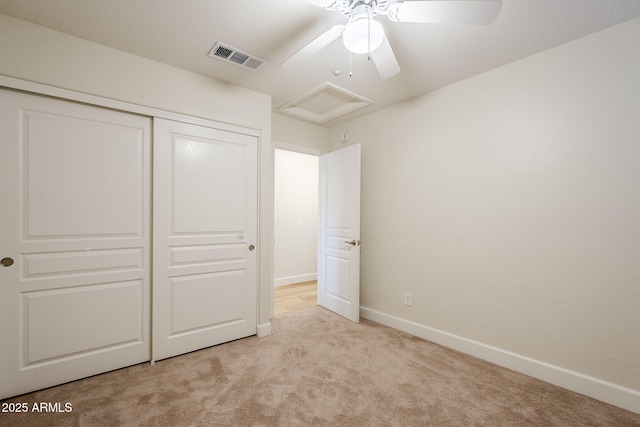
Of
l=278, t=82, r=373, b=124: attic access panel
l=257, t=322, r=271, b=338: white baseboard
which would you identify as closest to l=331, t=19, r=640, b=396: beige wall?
l=278, t=82, r=373, b=124: attic access panel

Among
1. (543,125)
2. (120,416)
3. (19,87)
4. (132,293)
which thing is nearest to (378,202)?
(543,125)

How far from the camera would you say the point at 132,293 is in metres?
2.29

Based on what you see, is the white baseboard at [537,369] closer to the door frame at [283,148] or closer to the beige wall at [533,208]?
the beige wall at [533,208]

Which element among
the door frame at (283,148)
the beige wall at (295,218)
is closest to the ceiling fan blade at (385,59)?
the door frame at (283,148)

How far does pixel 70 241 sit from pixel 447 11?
2.82 metres

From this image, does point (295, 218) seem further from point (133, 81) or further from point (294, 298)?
point (133, 81)

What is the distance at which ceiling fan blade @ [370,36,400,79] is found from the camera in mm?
1614

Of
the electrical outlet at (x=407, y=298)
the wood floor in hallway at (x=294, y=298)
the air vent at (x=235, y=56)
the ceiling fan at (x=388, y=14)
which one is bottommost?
the wood floor in hallway at (x=294, y=298)

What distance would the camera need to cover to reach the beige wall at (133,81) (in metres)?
1.89

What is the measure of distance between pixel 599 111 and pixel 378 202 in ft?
6.60

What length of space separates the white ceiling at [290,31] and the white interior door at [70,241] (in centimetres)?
58

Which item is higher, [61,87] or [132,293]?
[61,87]

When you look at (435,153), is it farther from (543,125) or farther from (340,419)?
(340,419)

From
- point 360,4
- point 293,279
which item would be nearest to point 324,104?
point 360,4
